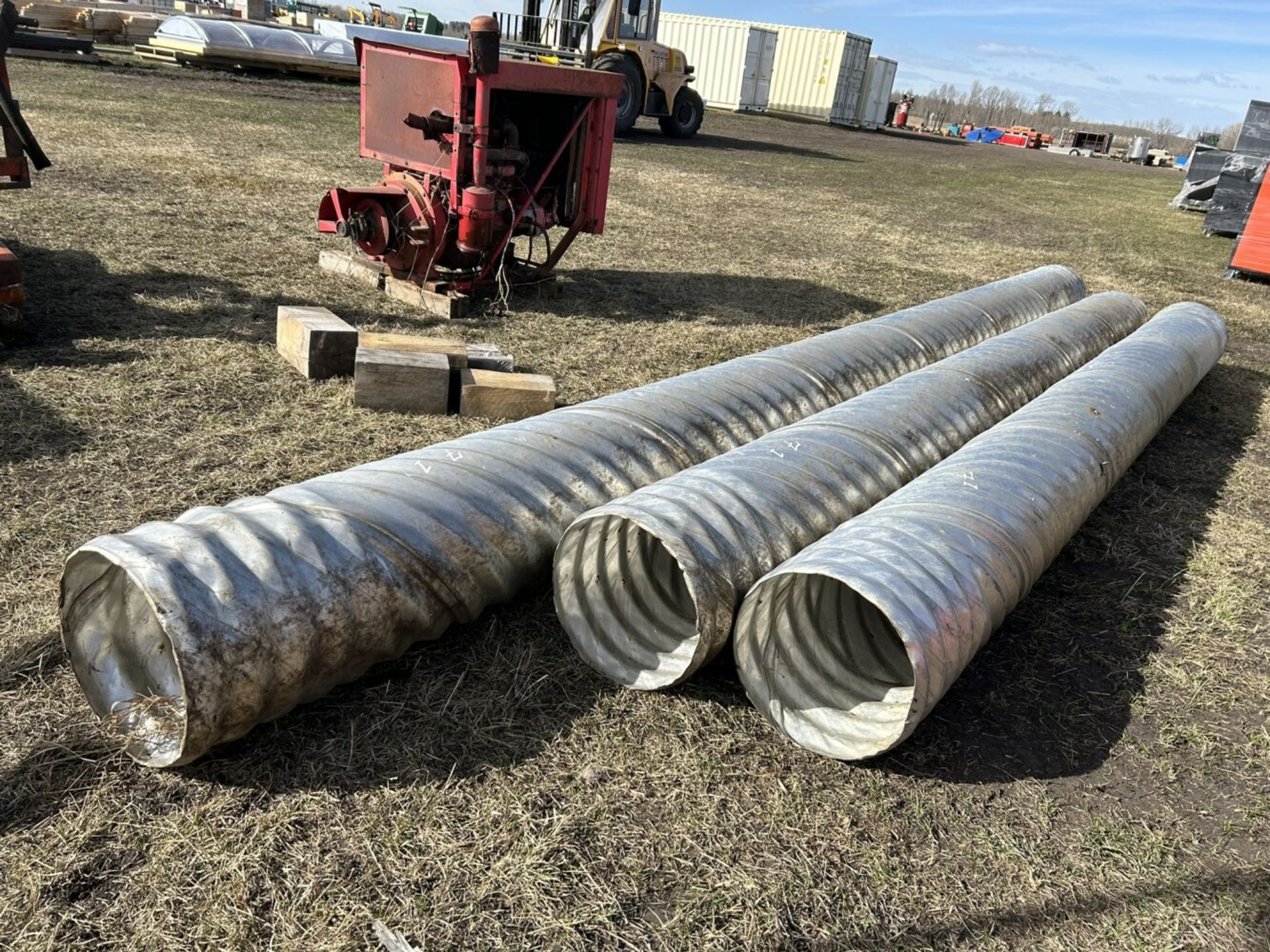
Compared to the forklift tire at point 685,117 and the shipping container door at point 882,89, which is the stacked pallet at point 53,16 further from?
the shipping container door at point 882,89

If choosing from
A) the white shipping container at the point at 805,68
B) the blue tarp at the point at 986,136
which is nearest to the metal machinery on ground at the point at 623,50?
the white shipping container at the point at 805,68

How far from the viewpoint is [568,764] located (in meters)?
2.57

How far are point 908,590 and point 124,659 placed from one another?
7.27 ft

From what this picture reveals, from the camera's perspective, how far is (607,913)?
2137 millimetres

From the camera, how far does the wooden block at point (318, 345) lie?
483 cm

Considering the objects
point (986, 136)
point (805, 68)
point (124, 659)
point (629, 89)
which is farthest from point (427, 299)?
point (986, 136)

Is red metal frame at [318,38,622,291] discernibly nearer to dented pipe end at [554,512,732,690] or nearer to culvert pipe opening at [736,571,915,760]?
dented pipe end at [554,512,732,690]

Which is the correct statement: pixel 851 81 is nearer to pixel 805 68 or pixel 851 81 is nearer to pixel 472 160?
pixel 805 68

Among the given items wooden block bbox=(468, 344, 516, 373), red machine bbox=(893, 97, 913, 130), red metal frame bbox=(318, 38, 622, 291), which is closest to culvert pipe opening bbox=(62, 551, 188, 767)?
wooden block bbox=(468, 344, 516, 373)

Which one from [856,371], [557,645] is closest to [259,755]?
[557,645]

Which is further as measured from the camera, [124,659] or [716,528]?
[716,528]

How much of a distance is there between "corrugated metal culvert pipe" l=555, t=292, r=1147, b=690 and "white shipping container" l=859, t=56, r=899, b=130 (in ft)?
132

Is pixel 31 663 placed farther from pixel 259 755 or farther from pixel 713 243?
pixel 713 243

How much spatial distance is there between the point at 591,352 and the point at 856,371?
1965mm
